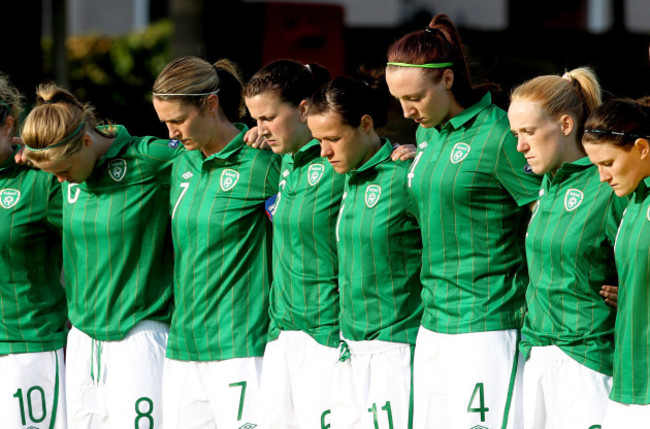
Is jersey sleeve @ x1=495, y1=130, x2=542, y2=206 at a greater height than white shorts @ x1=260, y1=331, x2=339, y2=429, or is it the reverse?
jersey sleeve @ x1=495, y1=130, x2=542, y2=206

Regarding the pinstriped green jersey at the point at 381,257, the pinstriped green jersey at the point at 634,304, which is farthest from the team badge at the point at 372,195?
the pinstriped green jersey at the point at 634,304

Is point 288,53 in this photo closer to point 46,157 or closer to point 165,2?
point 46,157

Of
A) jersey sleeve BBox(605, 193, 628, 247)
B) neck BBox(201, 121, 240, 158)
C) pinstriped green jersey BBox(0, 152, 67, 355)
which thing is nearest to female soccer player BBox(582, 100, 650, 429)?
jersey sleeve BBox(605, 193, 628, 247)

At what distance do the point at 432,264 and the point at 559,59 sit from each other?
522cm

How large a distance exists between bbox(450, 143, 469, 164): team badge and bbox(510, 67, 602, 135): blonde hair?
0.91ft

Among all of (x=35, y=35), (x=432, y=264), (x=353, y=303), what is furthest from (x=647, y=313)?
(x=35, y=35)

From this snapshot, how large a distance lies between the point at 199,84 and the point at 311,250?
0.93m

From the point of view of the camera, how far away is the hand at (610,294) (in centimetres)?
411

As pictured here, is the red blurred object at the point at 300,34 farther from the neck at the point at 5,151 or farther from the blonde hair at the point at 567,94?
the blonde hair at the point at 567,94

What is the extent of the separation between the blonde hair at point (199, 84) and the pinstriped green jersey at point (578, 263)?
1.71 m

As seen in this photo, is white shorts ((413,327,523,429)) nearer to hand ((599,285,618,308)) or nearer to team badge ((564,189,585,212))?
hand ((599,285,618,308))

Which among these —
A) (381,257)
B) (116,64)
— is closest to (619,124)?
(381,257)

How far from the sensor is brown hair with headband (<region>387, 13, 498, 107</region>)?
4.57 metres

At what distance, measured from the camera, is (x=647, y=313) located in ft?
12.6
